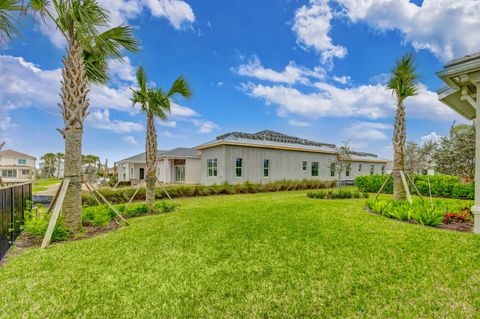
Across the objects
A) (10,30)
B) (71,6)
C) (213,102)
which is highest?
(213,102)

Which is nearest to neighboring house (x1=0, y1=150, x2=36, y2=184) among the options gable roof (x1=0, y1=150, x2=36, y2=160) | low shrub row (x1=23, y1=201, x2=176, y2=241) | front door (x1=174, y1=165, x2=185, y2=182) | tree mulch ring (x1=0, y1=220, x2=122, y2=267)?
gable roof (x1=0, y1=150, x2=36, y2=160)

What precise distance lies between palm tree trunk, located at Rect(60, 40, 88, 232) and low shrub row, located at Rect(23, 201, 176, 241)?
0.31 meters

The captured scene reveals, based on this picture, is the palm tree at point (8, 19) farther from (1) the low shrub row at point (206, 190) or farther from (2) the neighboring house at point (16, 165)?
(2) the neighboring house at point (16, 165)

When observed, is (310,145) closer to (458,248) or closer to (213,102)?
(213,102)

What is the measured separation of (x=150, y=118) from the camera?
942cm

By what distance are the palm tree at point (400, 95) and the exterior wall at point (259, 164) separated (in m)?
10.3

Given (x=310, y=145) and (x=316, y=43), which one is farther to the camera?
(x=310, y=145)

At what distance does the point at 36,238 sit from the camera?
5613 mm

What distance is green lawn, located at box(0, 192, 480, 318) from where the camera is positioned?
274cm

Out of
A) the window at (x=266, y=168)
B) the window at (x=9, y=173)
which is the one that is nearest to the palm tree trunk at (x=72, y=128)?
the window at (x=266, y=168)

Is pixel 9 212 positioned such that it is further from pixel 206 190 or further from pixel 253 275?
pixel 206 190

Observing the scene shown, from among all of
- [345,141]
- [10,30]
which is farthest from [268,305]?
[345,141]

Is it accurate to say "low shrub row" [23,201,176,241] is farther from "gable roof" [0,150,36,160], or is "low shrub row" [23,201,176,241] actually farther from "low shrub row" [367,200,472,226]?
"gable roof" [0,150,36,160]

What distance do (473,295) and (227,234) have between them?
4138 millimetres
